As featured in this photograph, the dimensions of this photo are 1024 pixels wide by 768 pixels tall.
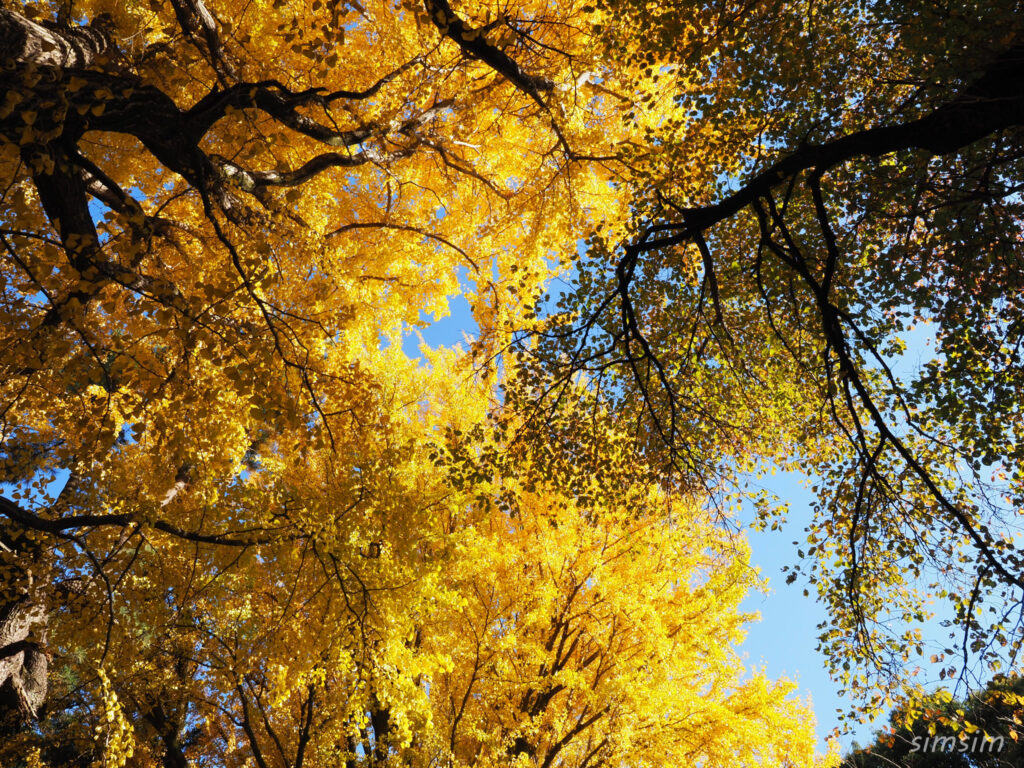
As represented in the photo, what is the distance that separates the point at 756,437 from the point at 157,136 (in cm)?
585

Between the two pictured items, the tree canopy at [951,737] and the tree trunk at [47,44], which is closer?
the tree trunk at [47,44]

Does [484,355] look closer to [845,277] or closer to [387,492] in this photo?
[387,492]

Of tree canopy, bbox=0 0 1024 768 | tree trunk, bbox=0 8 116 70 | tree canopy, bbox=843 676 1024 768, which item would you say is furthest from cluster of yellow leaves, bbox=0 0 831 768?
tree canopy, bbox=843 676 1024 768

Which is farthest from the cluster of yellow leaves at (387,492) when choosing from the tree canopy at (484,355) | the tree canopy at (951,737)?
the tree canopy at (951,737)

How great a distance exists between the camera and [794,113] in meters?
5.83

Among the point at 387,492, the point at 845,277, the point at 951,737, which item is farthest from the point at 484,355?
the point at 951,737

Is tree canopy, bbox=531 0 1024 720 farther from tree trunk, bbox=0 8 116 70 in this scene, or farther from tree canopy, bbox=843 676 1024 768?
tree trunk, bbox=0 8 116 70

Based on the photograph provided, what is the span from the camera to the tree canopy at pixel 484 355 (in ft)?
15.3

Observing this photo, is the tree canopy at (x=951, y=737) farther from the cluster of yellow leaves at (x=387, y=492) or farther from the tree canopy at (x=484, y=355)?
the cluster of yellow leaves at (x=387, y=492)

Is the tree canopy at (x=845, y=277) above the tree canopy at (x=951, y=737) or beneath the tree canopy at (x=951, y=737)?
above

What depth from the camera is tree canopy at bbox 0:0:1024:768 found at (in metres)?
4.65

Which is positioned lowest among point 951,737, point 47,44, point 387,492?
point 951,737

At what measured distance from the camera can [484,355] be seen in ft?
30.1

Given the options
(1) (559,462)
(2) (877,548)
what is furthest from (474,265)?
(2) (877,548)
